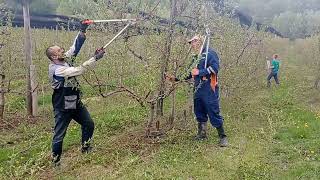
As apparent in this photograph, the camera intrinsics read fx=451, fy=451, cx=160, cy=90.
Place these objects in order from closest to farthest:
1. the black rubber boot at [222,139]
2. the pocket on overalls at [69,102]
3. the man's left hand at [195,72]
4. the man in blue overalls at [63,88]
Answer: the man in blue overalls at [63,88]
the pocket on overalls at [69,102]
the man's left hand at [195,72]
the black rubber boot at [222,139]

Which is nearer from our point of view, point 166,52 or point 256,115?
point 166,52

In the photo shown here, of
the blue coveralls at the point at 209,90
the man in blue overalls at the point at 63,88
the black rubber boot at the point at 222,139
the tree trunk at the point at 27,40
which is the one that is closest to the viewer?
the man in blue overalls at the point at 63,88

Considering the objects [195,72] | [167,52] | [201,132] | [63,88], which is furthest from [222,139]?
[63,88]

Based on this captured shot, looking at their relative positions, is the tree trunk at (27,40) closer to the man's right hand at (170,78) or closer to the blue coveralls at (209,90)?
the man's right hand at (170,78)

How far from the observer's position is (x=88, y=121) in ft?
25.1

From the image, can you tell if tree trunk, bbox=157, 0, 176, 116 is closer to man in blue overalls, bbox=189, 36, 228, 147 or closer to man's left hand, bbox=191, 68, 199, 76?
man in blue overalls, bbox=189, 36, 228, 147

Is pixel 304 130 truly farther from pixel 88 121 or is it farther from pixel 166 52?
pixel 88 121

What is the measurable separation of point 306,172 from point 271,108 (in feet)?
18.6

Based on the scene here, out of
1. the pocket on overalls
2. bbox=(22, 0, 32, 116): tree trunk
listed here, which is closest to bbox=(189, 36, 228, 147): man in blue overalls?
the pocket on overalls

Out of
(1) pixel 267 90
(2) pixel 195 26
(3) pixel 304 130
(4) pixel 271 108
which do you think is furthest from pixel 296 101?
(2) pixel 195 26

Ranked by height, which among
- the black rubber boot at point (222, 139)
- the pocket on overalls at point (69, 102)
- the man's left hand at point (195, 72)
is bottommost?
the black rubber boot at point (222, 139)

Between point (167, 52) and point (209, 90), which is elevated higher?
point (167, 52)

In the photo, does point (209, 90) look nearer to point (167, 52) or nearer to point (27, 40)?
point (167, 52)

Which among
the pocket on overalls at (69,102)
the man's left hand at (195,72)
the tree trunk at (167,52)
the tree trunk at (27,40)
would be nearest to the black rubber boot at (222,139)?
the man's left hand at (195,72)
